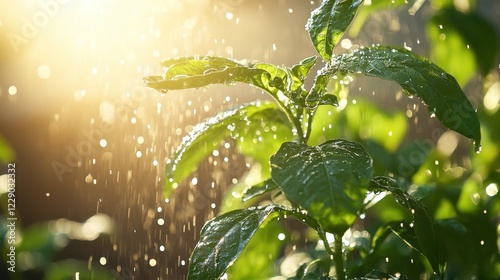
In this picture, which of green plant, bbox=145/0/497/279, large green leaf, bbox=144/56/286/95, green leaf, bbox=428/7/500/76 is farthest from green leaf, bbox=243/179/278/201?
green leaf, bbox=428/7/500/76

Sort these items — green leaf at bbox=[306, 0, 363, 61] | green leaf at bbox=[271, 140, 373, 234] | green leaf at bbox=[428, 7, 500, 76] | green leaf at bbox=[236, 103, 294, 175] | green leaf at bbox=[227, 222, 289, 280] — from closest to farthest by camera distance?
1. green leaf at bbox=[271, 140, 373, 234]
2. green leaf at bbox=[306, 0, 363, 61]
3. green leaf at bbox=[236, 103, 294, 175]
4. green leaf at bbox=[227, 222, 289, 280]
5. green leaf at bbox=[428, 7, 500, 76]

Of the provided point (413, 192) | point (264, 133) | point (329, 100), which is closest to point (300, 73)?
point (329, 100)

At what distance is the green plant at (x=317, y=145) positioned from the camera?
0.65m

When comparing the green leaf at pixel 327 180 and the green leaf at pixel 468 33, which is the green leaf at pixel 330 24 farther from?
the green leaf at pixel 468 33

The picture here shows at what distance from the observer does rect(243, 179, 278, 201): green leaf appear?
2.97 feet

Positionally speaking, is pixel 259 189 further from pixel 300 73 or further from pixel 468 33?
pixel 468 33

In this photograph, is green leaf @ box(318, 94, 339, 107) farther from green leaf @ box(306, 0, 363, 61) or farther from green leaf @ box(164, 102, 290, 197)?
green leaf @ box(164, 102, 290, 197)

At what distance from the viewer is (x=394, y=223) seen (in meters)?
0.97

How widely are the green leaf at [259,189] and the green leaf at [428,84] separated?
19cm

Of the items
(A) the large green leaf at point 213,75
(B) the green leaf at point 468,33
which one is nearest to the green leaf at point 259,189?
(A) the large green leaf at point 213,75

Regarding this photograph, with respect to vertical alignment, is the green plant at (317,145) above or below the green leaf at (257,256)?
above

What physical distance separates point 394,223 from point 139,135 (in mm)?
1410

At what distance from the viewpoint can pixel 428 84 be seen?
30.7 inches

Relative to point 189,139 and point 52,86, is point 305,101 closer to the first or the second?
point 189,139
